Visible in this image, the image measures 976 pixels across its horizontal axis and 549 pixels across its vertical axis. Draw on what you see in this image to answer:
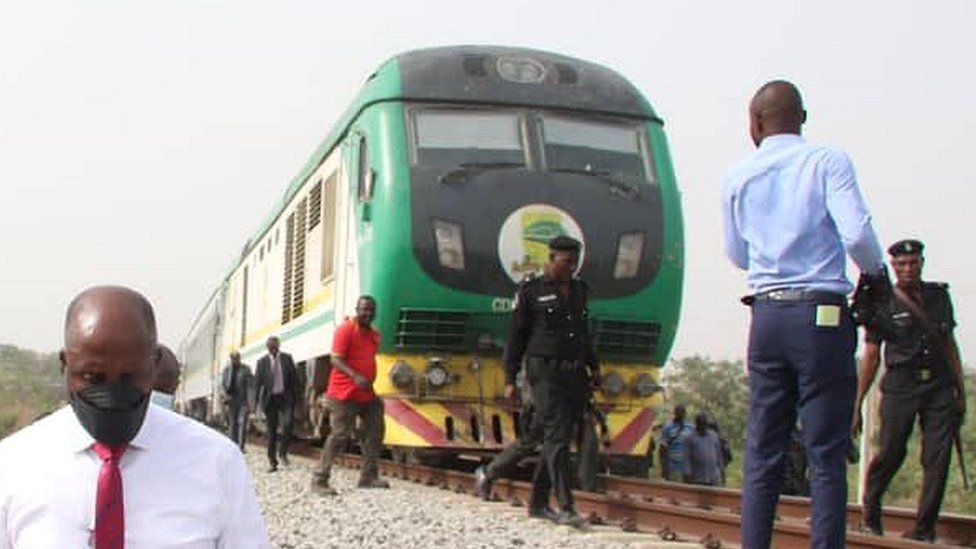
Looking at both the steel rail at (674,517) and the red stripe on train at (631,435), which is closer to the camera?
the steel rail at (674,517)

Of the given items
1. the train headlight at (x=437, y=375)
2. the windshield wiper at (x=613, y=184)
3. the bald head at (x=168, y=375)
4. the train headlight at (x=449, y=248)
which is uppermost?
the windshield wiper at (x=613, y=184)

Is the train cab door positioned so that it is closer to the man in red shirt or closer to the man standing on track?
the man in red shirt

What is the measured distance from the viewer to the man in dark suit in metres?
15.2

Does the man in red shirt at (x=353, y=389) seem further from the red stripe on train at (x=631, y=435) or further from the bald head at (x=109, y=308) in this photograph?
the bald head at (x=109, y=308)

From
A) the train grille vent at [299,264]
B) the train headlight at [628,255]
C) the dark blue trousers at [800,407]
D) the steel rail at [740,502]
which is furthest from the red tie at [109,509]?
the train grille vent at [299,264]

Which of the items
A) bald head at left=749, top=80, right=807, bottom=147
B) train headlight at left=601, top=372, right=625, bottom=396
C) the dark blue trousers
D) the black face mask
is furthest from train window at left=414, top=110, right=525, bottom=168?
the black face mask

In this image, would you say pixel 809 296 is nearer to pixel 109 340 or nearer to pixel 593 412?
pixel 109 340

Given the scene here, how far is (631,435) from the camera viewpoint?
38.7 feet

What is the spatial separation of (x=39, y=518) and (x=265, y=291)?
662 inches

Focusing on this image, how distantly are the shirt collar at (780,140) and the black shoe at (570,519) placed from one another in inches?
153

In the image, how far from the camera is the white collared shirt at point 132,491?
2.36 meters

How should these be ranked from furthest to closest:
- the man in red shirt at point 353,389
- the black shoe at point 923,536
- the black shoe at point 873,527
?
the man in red shirt at point 353,389
the black shoe at point 873,527
the black shoe at point 923,536

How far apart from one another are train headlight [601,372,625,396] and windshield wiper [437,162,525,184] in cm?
170

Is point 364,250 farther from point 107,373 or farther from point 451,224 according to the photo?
point 107,373
